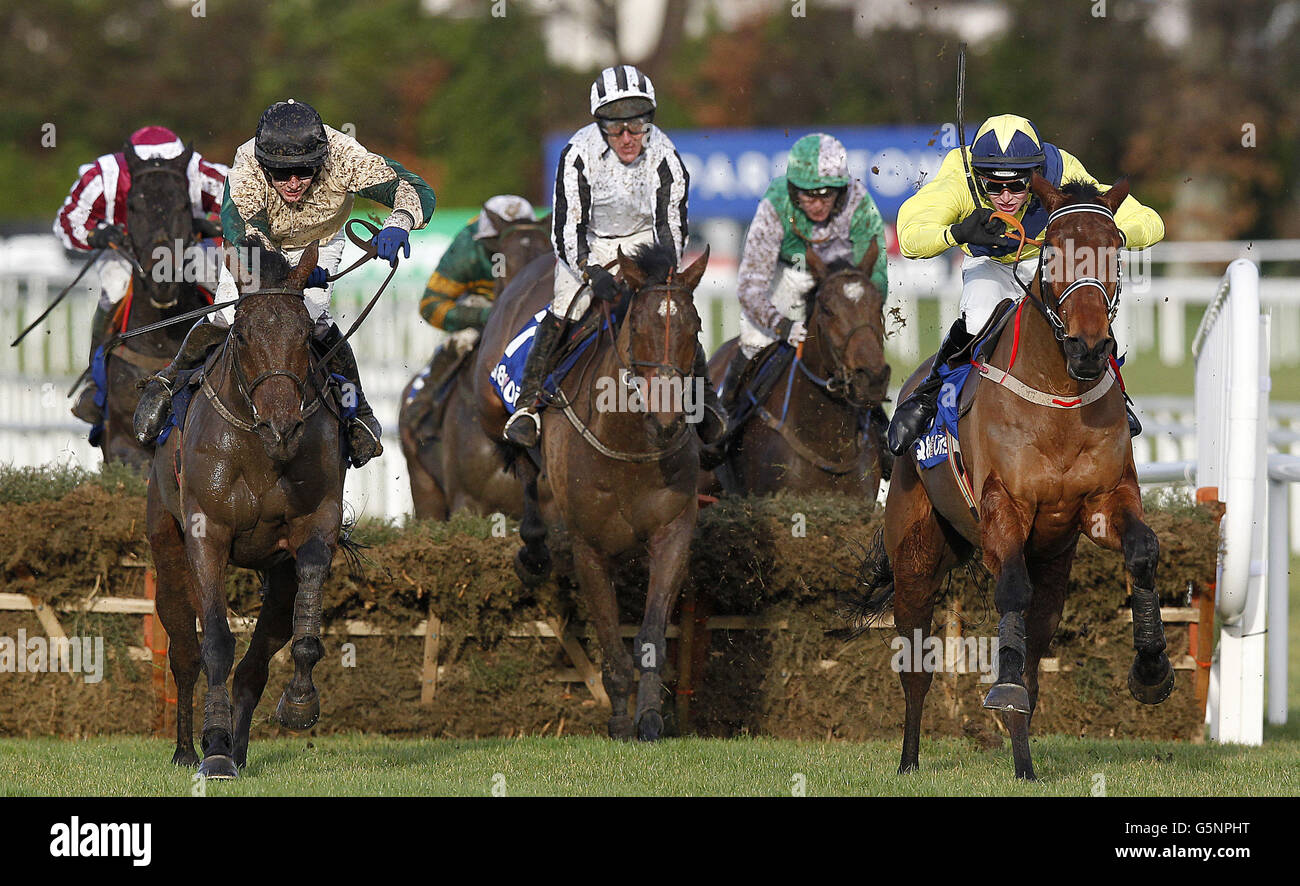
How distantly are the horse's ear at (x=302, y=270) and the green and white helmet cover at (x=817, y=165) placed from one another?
370 centimetres

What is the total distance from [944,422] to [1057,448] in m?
0.67

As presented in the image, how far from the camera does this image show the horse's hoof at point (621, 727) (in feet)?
26.7

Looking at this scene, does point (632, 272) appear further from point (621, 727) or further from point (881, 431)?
point (881, 431)

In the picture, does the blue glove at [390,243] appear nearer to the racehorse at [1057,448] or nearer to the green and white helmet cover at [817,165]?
the racehorse at [1057,448]

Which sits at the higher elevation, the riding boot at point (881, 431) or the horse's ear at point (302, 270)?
the horse's ear at point (302, 270)

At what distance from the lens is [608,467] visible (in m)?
8.35

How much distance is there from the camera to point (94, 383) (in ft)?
35.7

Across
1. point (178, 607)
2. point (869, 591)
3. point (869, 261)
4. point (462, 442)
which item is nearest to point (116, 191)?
point (462, 442)

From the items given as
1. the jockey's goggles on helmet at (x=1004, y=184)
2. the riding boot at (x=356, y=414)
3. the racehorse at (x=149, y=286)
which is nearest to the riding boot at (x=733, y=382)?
the racehorse at (x=149, y=286)

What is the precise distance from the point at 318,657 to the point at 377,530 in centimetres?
202

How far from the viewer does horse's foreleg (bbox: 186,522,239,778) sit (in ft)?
22.6

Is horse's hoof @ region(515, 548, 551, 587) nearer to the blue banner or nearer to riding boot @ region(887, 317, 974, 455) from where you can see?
riding boot @ region(887, 317, 974, 455)
